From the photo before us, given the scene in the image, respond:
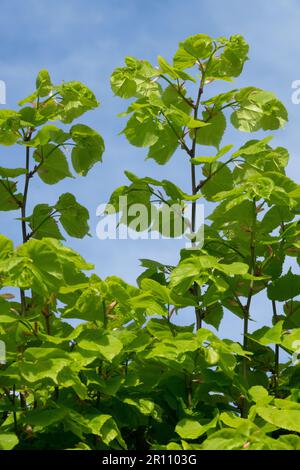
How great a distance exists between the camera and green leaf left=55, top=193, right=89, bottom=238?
16.9ft

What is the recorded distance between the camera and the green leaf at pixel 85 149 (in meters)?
5.11

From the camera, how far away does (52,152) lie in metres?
5.14

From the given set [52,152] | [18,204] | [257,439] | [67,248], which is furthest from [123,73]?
[257,439]

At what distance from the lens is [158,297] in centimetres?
420

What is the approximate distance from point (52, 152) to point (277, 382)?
2.13 metres

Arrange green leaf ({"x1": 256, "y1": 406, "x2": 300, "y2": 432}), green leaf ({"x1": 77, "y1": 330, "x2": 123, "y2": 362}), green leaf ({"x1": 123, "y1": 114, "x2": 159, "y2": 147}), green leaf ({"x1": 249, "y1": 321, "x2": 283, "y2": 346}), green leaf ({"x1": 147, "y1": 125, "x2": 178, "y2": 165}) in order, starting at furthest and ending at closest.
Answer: green leaf ({"x1": 147, "y1": 125, "x2": 178, "y2": 165}), green leaf ({"x1": 123, "y1": 114, "x2": 159, "y2": 147}), green leaf ({"x1": 249, "y1": 321, "x2": 283, "y2": 346}), green leaf ({"x1": 77, "y1": 330, "x2": 123, "y2": 362}), green leaf ({"x1": 256, "y1": 406, "x2": 300, "y2": 432})

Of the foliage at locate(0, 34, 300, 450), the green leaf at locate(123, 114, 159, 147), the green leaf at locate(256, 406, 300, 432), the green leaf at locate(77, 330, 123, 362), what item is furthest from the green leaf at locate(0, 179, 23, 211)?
the green leaf at locate(256, 406, 300, 432)

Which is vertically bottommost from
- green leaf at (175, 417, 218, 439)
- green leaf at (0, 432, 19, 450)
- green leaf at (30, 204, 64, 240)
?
green leaf at (0, 432, 19, 450)

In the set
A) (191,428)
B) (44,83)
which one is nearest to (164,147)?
(44,83)

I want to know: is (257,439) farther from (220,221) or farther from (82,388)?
(220,221)

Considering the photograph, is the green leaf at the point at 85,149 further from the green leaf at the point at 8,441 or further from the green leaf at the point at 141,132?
the green leaf at the point at 8,441

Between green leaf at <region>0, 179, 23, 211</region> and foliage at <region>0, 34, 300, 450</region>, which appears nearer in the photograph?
foliage at <region>0, 34, 300, 450</region>

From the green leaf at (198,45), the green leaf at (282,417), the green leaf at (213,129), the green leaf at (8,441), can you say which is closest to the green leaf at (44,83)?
the green leaf at (198,45)

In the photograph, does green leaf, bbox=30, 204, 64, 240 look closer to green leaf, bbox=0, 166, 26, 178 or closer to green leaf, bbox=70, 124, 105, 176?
green leaf, bbox=0, 166, 26, 178
